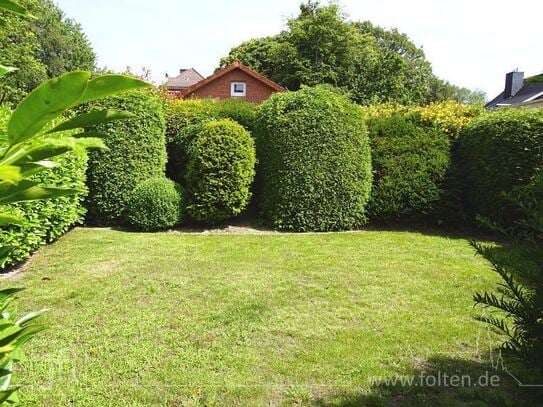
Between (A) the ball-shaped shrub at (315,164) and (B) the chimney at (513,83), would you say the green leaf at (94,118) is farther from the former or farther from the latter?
(B) the chimney at (513,83)

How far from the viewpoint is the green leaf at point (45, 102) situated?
64 cm

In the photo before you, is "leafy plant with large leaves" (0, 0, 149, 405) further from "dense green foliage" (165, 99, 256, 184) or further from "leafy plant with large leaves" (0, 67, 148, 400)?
"dense green foliage" (165, 99, 256, 184)

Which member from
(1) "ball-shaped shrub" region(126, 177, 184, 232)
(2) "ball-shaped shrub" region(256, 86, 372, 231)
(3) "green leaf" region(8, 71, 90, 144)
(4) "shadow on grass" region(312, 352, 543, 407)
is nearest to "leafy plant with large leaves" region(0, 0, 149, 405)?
(3) "green leaf" region(8, 71, 90, 144)

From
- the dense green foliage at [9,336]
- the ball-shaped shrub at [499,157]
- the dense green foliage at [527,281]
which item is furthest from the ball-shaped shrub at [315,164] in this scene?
the dense green foliage at [9,336]

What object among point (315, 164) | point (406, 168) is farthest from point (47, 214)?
point (406, 168)

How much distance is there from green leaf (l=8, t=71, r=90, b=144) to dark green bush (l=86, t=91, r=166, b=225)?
7.46 meters

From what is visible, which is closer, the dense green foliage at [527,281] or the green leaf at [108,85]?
the green leaf at [108,85]

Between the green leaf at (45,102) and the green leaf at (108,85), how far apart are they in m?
0.03

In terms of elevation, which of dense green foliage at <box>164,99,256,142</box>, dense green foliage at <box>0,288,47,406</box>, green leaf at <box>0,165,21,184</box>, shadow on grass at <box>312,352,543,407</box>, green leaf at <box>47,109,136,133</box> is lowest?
shadow on grass at <box>312,352,543,407</box>

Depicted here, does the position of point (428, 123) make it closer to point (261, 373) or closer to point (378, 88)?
point (261, 373)

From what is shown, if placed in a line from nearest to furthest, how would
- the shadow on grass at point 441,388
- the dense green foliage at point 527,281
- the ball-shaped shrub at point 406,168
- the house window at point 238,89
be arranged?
1. the dense green foliage at point 527,281
2. the shadow on grass at point 441,388
3. the ball-shaped shrub at point 406,168
4. the house window at point 238,89

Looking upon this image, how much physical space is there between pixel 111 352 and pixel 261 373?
1315 mm

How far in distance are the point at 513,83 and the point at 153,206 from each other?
32.6 metres

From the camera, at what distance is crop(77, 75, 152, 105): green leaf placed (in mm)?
688
